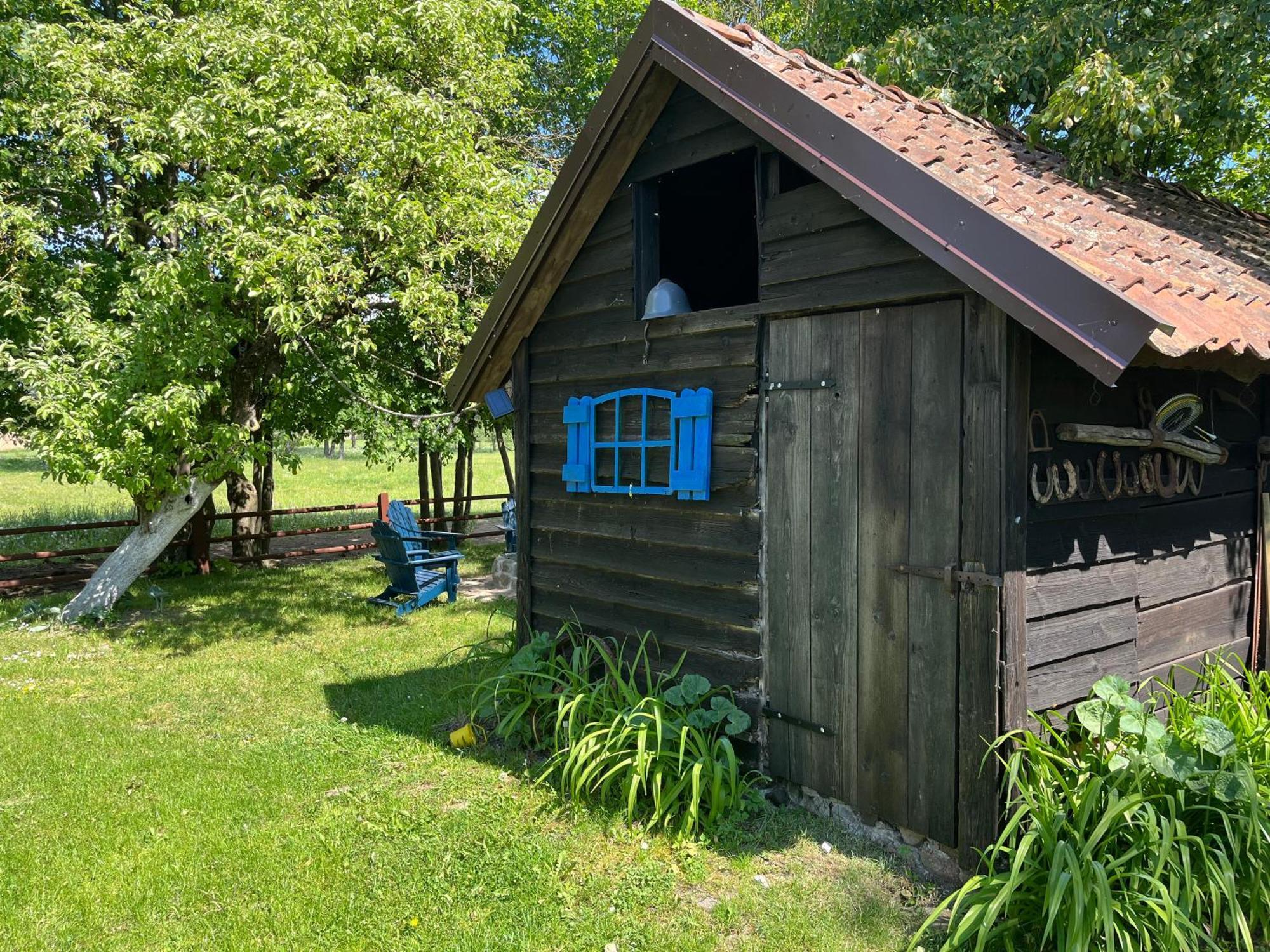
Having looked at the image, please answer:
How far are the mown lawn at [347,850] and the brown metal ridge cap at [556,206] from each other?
2.67 metres

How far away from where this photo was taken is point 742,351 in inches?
186

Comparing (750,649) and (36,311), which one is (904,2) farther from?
(36,311)

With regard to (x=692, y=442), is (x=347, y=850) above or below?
below

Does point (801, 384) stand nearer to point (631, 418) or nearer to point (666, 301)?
point (666, 301)

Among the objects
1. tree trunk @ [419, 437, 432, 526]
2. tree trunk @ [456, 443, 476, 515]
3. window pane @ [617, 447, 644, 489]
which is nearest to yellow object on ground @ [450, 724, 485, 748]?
window pane @ [617, 447, 644, 489]

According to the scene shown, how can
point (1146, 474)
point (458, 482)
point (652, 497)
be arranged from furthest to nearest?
point (458, 482) → point (652, 497) → point (1146, 474)

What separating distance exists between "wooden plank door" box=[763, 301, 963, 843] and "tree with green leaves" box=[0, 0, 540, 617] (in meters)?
5.44

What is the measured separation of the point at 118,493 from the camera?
24.7m

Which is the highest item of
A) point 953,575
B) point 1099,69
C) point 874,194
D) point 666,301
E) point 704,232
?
point 1099,69

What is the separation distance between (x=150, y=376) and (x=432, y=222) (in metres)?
3.25

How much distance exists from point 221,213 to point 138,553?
4585mm

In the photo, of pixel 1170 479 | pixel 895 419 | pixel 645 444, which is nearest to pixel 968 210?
pixel 895 419

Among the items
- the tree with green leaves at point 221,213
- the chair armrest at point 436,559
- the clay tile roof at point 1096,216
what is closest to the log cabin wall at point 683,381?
the clay tile roof at point 1096,216

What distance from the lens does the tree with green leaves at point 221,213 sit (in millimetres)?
8211
